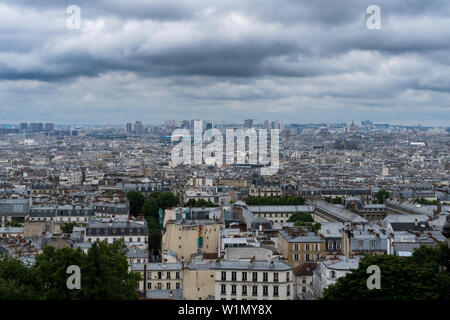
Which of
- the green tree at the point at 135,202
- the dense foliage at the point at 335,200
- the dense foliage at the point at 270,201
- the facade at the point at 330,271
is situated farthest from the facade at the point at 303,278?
the dense foliage at the point at 335,200

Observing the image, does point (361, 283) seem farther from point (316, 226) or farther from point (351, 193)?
point (351, 193)

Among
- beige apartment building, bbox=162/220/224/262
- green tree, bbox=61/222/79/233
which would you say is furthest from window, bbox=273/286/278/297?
green tree, bbox=61/222/79/233

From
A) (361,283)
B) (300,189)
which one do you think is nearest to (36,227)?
(361,283)

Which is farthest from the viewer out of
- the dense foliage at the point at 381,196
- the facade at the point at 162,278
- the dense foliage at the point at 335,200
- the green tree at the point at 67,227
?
the dense foliage at the point at 381,196

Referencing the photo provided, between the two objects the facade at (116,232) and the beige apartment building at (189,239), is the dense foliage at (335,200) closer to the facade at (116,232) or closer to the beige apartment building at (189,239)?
the facade at (116,232)

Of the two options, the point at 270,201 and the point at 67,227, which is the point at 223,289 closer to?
the point at 67,227

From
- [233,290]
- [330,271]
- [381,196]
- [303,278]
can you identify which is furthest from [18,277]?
[381,196]
